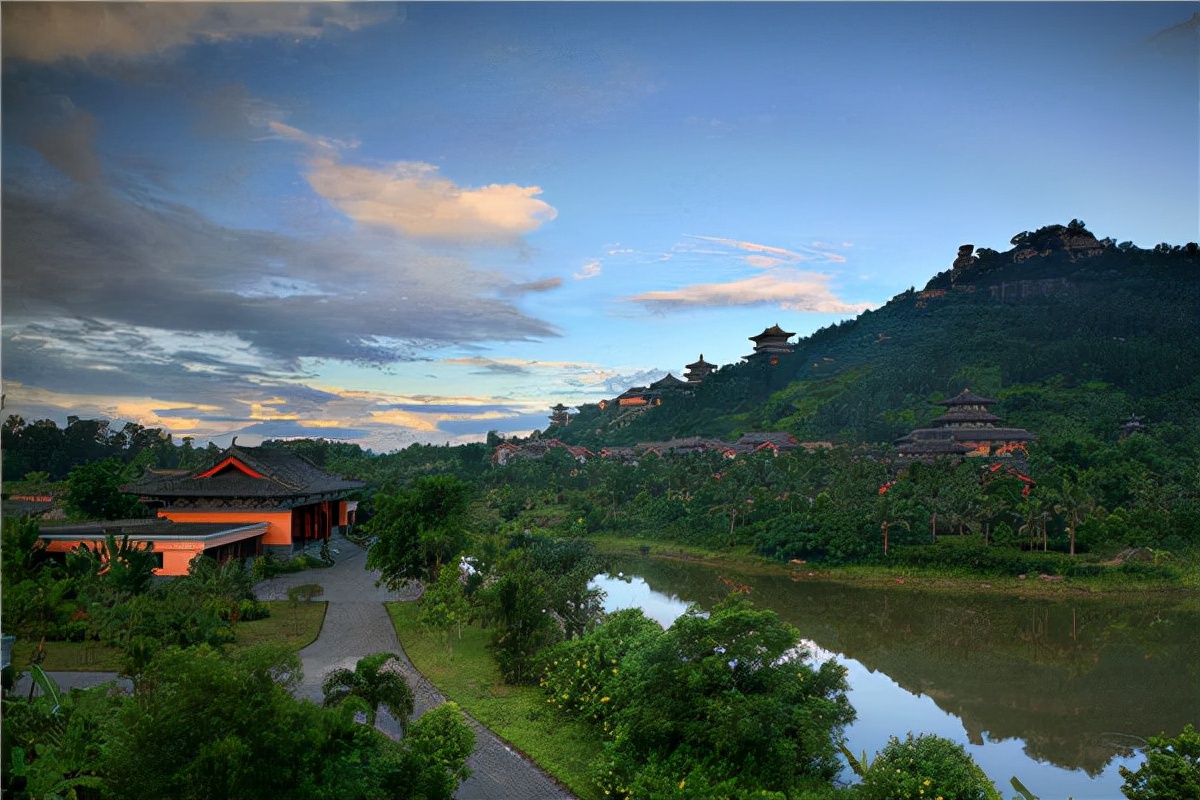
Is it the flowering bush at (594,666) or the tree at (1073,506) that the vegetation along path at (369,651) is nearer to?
the flowering bush at (594,666)

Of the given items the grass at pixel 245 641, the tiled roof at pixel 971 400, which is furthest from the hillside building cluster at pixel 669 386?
the grass at pixel 245 641

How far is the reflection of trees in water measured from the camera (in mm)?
10586

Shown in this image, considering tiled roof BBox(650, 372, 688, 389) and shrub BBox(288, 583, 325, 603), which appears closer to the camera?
shrub BBox(288, 583, 325, 603)

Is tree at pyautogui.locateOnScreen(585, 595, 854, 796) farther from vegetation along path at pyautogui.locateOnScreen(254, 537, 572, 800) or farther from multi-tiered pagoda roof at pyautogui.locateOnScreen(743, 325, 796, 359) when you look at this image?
multi-tiered pagoda roof at pyautogui.locateOnScreen(743, 325, 796, 359)

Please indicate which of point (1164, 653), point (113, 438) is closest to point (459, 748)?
point (1164, 653)

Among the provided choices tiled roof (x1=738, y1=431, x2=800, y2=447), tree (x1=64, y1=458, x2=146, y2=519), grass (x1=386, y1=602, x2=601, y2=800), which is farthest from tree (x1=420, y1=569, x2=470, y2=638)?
tiled roof (x1=738, y1=431, x2=800, y2=447)

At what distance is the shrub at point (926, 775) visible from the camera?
591cm

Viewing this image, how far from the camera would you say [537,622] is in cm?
1038

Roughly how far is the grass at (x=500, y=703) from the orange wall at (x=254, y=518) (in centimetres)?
721

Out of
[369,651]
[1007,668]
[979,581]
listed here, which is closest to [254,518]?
[369,651]

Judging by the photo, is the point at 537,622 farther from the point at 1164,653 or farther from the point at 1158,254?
the point at 1158,254

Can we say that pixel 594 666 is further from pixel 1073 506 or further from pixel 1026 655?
pixel 1073 506

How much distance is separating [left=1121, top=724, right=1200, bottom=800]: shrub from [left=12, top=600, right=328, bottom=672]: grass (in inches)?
343

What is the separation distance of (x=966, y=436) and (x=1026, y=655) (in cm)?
2282
